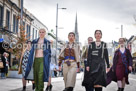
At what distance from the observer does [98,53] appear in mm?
7184

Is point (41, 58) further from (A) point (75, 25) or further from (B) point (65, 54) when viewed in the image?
(A) point (75, 25)

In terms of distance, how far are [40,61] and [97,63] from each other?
149cm

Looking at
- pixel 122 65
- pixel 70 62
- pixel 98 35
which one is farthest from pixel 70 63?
pixel 122 65

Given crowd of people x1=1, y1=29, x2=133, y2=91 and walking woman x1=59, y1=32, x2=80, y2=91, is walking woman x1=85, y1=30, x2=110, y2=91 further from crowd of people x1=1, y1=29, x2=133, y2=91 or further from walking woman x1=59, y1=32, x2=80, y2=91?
walking woman x1=59, y1=32, x2=80, y2=91

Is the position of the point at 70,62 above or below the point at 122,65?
above

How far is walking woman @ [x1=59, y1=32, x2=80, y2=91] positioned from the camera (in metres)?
7.60

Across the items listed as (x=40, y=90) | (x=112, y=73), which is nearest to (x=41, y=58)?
(x=40, y=90)

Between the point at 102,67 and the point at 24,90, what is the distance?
3.28 meters

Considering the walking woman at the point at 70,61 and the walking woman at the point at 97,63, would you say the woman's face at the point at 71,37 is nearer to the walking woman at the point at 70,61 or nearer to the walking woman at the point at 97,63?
the walking woman at the point at 70,61

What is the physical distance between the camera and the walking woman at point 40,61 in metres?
7.41

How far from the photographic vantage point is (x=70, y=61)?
7754mm

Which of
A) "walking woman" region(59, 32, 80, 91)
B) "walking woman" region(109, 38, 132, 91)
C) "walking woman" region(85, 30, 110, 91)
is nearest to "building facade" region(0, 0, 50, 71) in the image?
"walking woman" region(109, 38, 132, 91)

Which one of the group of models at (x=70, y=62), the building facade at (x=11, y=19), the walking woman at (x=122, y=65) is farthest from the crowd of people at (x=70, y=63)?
the building facade at (x=11, y=19)

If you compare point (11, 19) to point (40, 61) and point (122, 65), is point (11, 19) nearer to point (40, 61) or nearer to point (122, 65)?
point (122, 65)
